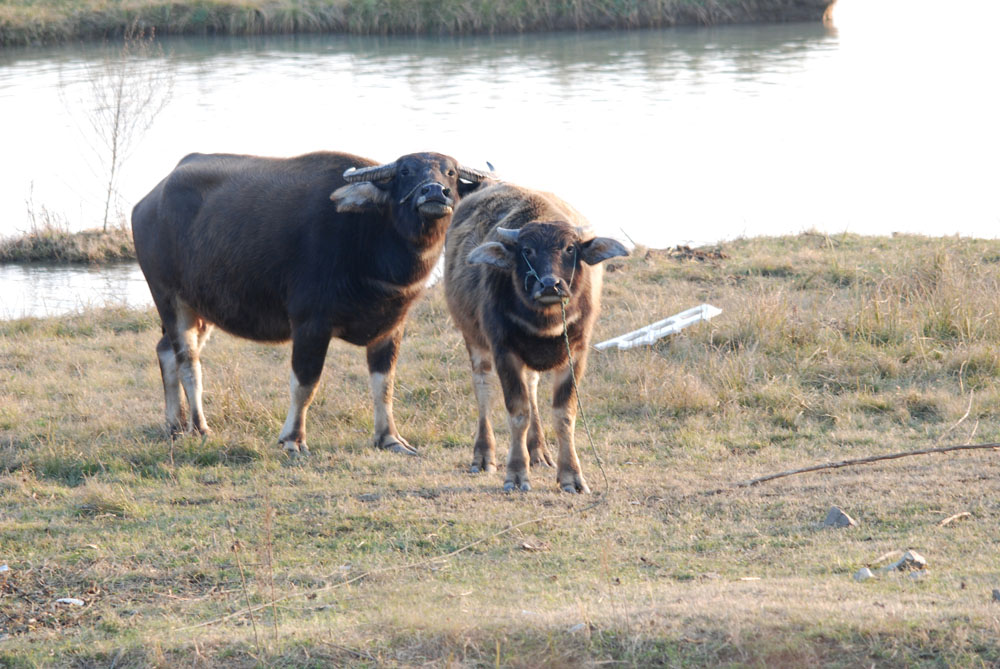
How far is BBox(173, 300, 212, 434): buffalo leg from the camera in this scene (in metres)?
7.68

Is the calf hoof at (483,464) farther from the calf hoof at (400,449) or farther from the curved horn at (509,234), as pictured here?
the curved horn at (509,234)

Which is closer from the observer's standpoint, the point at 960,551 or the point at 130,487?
the point at 960,551

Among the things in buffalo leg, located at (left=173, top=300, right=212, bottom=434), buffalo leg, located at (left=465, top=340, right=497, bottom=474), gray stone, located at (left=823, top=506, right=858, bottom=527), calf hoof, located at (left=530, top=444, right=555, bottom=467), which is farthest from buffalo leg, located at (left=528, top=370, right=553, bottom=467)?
buffalo leg, located at (left=173, top=300, right=212, bottom=434)

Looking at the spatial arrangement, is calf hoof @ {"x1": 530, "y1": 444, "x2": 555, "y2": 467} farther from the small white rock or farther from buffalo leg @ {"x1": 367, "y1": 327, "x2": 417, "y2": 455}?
the small white rock

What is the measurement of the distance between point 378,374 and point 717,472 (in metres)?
2.28

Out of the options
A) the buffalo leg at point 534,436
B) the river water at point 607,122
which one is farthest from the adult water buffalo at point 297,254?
the river water at point 607,122

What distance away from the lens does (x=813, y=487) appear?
623cm

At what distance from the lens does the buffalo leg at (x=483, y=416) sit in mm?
6910

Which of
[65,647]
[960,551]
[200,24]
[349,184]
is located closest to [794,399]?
[960,551]

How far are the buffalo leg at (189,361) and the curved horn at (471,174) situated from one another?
6.78 feet

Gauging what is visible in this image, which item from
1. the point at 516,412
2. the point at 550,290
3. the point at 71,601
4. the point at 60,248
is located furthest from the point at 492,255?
the point at 60,248

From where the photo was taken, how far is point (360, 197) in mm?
6926

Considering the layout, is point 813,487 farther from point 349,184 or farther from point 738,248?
Answer: point 738,248

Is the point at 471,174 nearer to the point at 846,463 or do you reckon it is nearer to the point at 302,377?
the point at 302,377
